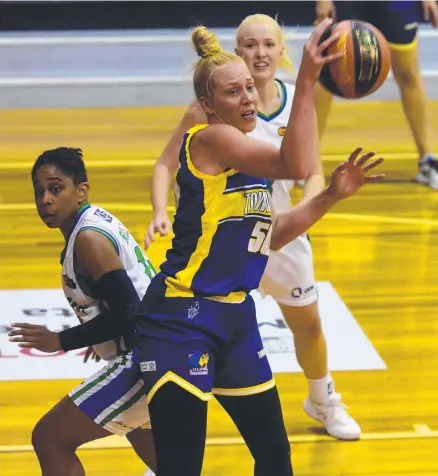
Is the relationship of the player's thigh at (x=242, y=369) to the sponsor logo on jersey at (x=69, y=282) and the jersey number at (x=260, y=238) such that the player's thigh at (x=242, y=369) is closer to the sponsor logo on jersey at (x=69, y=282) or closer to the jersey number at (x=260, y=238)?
the jersey number at (x=260, y=238)

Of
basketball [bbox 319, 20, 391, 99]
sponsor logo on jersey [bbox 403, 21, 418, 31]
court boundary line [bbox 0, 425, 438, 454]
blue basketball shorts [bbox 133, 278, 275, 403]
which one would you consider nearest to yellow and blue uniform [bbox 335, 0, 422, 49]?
sponsor logo on jersey [bbox 403, 21, 418, 31]

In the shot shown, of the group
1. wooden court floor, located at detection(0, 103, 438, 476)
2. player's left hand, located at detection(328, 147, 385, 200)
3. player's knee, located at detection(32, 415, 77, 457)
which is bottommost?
wooden court floor, located at detection(0, 103, 438, 476)

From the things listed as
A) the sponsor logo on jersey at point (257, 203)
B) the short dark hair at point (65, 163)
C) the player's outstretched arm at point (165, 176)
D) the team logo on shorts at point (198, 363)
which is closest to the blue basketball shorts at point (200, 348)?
the team logo on shorts at point (198, 363)

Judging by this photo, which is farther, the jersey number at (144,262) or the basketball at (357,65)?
the jersey number at (144,262)

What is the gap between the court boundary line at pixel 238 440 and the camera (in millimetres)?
3861

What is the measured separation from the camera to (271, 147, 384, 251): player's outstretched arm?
288 cm

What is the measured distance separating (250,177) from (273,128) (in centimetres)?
104

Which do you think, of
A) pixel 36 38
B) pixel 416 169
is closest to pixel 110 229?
pixel 416 169

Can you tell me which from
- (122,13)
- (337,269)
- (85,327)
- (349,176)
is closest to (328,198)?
(349,176)

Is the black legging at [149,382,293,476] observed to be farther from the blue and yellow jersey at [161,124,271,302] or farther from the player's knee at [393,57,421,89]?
the player's knee at [393,57,421,89]

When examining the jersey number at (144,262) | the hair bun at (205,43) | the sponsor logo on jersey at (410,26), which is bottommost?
the jersey number at (144,262)

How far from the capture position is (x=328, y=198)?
116 inches

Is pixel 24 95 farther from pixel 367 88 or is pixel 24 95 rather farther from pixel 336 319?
pixel 367 88

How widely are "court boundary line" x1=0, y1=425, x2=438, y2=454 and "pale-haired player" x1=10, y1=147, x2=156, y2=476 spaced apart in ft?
2.62
